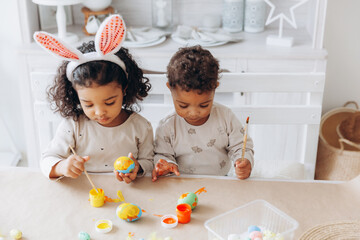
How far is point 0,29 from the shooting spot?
2.43 meters

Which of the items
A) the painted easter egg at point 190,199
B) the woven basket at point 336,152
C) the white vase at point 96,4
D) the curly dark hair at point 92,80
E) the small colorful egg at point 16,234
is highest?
the white vase at point 96,4

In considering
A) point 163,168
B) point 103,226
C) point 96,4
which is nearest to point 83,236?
point 103,226

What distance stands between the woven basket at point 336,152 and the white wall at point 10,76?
1716 mm

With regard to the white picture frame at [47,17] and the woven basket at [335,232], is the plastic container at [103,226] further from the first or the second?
the white picture frame at [47,17]

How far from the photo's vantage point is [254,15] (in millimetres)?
2312

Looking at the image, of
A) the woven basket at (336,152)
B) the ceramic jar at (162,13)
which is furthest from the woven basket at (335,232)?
the ceramic jar at (162,13)

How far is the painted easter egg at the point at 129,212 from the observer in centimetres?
102

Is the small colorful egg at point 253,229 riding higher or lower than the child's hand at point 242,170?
lower

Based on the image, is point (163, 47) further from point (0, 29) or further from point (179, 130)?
point (0, 29)

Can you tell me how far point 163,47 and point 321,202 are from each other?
4.00 ft

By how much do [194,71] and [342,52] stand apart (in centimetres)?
150

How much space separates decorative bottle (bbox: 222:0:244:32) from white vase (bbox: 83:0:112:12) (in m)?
0.64

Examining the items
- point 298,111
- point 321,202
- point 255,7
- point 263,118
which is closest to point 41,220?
point 321,202

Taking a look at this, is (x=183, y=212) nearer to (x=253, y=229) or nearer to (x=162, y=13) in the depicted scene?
(x=253, y=229)
